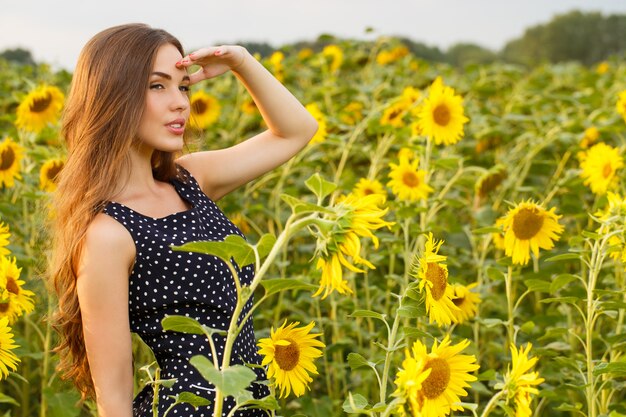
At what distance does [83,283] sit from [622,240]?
3.16ft

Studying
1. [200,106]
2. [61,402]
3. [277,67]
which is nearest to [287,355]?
[61,402]

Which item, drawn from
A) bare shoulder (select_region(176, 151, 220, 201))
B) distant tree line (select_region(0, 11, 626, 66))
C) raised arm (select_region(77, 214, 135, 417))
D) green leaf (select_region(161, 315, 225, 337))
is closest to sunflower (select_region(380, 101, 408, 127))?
bare shoulder (select_region(176, 151, 220, 201))

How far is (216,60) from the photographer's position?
74.6 inches

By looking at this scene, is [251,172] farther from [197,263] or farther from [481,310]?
[481,310]

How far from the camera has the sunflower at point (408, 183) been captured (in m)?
2.55

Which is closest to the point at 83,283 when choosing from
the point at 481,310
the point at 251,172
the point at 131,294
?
the point at 131,294

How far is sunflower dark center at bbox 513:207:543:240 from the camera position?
6.78 ft

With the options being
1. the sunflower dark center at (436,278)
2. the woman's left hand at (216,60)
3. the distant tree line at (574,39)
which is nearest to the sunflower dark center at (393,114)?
the woman's left hand at (216,60)

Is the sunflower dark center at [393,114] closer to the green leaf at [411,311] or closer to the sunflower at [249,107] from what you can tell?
the sunflower at [249,107]

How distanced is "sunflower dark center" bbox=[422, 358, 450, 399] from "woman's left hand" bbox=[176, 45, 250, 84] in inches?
30.2

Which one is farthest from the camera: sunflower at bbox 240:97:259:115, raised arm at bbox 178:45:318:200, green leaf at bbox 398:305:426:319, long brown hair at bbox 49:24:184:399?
sunflower at bbox 240:97:259:115

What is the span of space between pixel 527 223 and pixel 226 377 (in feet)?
3.79

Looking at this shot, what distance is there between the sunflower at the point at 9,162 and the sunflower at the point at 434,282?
145 cm

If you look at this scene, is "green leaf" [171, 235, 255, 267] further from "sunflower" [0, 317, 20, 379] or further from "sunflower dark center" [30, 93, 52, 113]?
"sunflower dark center" [30, 93, 52, 113]
